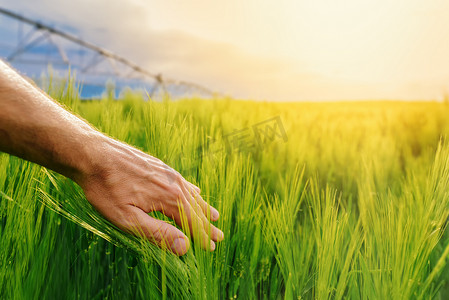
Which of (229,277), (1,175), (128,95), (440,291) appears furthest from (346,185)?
(128,95)

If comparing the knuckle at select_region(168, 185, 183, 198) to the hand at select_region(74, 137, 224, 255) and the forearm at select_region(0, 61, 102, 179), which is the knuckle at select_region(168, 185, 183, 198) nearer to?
the hand at select_region(74, 137, 224, 255)

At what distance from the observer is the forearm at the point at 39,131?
477 mm

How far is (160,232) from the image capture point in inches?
19.6

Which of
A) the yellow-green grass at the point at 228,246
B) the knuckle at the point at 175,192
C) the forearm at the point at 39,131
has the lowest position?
the yellow-green grass at the point at 228,246

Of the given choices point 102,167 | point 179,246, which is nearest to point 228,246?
point 179,246

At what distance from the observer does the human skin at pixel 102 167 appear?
0.48 metres

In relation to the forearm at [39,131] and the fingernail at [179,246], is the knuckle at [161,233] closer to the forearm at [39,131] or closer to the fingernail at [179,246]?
the fingernail at [179,246]

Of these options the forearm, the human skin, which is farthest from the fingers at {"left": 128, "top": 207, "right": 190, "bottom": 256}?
the forearm

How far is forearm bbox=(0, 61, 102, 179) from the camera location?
0.48 metres

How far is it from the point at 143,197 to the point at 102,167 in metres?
0.08

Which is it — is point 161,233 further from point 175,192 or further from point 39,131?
point 39,131

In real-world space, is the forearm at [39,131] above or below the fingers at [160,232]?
above

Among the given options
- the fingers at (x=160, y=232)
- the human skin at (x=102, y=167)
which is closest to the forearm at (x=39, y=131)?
the human skin at (x=102, y=167)

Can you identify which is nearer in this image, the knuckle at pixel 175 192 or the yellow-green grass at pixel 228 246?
the yellow-green grass at pixel 228 246
